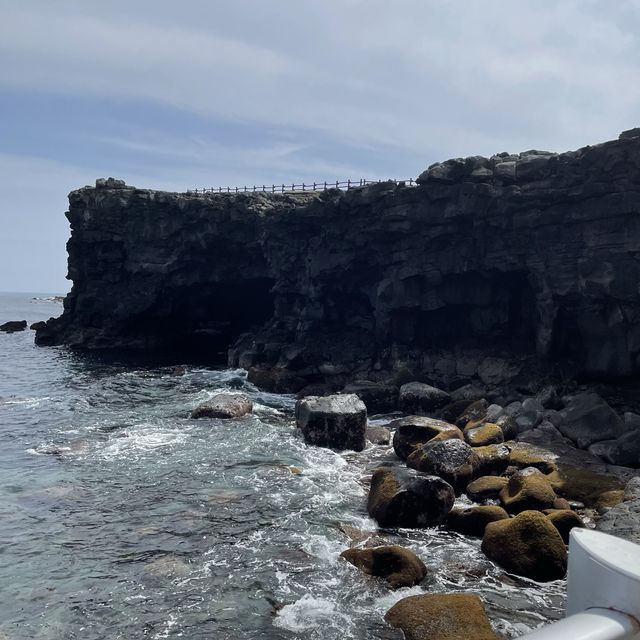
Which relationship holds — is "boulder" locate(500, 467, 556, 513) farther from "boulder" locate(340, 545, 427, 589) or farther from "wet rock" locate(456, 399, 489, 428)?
"wet rock" locate(456, 399, 489, 428)

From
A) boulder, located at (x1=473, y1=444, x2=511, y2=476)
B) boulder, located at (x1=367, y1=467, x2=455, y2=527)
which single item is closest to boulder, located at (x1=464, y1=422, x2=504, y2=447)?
boulder, located at (x1=473, y1=444, x2=511, y2=476)

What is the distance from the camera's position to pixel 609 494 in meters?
21.5

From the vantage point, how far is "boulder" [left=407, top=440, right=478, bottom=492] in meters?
23.2

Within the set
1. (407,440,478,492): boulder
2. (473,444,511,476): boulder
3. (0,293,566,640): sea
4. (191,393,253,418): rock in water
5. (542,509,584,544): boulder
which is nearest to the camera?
(0,293,566,640): sea

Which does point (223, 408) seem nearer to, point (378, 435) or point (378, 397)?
point (378, 435)

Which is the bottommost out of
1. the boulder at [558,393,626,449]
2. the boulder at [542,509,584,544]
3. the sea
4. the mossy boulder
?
A: the sea

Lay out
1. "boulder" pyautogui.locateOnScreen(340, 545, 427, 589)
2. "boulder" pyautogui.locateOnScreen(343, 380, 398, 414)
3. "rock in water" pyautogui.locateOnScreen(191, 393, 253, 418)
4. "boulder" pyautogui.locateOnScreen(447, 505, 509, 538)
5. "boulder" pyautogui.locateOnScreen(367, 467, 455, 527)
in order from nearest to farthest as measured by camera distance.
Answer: "boulder" pyautogui.locateOnScreen(340, 545, 427, 589)
"boulder" pyautogui.locateOnScreen(447, 505, 509, 538)
"boulder" pyautogui.locateOnScreen(367, 467, 455, 527)
"rock in water" pyautogui.locateOnScreen(191, 393, 253, 418)
"boulder" pyautogui.locateOnScreen(343, 380, 398, 414)

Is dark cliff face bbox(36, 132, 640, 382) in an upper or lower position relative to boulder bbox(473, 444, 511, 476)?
upper

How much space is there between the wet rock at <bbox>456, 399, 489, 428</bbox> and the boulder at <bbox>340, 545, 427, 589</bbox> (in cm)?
1604

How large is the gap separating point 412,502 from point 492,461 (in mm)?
6451

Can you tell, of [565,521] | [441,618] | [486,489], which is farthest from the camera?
[486,489]

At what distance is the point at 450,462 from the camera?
2350 cm

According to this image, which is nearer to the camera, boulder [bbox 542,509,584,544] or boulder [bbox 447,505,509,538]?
boulder [bbox 542,509,584,544]

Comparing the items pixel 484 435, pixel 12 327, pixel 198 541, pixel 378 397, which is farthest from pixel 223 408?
pixel 12 327
